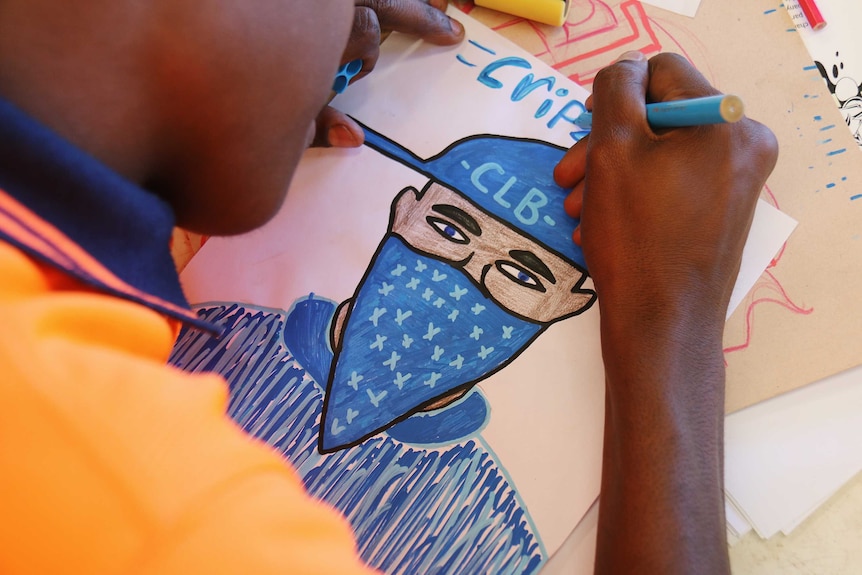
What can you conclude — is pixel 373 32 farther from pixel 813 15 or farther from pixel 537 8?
pixel 813 15

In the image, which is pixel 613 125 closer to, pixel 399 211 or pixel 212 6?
pixel 399 211

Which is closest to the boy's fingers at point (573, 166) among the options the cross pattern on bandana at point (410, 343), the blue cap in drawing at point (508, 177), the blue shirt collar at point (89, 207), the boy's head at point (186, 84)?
the blue cap in drawing at point (508, 177)

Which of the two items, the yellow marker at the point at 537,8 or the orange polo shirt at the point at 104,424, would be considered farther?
the yellow marker at the point at 537,8

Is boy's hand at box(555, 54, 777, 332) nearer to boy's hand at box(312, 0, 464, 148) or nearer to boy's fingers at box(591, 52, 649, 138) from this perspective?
boy's fingers at box(591, 52, 649, 138)

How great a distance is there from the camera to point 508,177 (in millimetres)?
611

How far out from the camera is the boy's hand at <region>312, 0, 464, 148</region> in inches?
23.7

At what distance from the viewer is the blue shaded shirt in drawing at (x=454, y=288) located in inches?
21.5

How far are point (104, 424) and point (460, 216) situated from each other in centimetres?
39

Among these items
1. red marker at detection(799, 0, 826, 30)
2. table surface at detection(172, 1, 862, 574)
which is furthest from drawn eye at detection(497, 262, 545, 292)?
red marker at detection(799, 0, 826, 30)

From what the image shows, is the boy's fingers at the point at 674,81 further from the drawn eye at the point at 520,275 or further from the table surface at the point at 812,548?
the table surface at the point at 812,548

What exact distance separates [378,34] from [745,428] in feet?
1.64

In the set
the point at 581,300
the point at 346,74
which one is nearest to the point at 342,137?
the point at 346,74

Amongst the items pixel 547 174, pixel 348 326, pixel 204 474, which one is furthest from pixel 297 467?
pixel 547 174

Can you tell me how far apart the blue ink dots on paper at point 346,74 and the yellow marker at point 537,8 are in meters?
0.16
